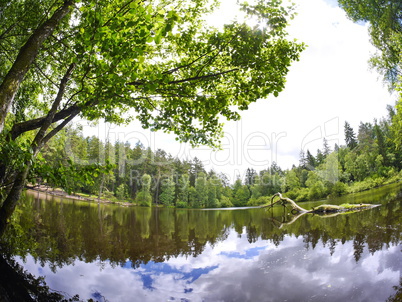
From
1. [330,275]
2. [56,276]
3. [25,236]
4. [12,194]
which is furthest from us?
[25,236]

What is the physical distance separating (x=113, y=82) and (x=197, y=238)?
8696 millimetres

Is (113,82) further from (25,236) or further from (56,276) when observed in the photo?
(25,236)

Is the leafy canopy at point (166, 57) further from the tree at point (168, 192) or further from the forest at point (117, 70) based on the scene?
the tree at point (168, 192)

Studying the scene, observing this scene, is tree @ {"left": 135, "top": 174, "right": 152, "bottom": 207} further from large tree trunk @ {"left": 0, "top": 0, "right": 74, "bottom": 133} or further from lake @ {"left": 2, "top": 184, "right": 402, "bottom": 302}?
large tree trunk @ {"left": 0, "top": 0, "right": 74, "bottom": 133}

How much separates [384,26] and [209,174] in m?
73.5

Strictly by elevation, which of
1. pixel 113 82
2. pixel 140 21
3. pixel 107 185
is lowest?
pixel 107 185

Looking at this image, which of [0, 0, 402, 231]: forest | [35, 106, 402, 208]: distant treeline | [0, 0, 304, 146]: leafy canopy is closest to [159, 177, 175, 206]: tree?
[35, 106, 402, 208]: distant treeline

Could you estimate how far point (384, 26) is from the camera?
18.8 m

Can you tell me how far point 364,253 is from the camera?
7.21 metres

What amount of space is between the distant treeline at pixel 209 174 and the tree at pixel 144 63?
4341 cm

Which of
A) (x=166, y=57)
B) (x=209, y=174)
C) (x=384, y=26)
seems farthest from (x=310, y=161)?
(x=166, y=57)

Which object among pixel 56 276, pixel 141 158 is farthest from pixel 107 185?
pixel 56 276

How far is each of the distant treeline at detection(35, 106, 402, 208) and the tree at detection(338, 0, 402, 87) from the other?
3078 centimetres

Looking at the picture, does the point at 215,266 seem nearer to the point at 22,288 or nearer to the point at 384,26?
the point at 22,288
